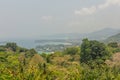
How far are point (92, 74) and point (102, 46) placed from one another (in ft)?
78.0

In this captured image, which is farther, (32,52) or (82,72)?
(32,52)

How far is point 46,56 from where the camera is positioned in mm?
62094

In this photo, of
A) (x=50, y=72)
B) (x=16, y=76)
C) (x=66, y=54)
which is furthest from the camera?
(x=66, y=54)

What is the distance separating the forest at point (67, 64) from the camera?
1276 inches

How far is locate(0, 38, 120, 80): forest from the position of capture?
32406 mm

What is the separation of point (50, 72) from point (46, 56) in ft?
80.2

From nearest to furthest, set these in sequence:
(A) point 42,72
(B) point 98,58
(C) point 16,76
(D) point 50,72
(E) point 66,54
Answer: (C) point 16,76 < (A) point 42,72 < (D) point 50,72 < (B) point 98,58 < (E) point 66,54

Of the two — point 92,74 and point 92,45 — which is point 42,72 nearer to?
point 92,74

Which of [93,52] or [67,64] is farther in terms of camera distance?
[93,52]

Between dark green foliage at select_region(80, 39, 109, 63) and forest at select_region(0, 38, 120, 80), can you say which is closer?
forest at select_region(0, 38, 120, 80)

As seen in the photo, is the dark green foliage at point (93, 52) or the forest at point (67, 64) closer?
the forest at point (67, 64)

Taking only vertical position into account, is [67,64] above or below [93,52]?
below

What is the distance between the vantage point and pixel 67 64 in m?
54.8

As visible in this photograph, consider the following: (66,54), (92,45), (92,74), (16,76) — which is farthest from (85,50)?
(16,76)
